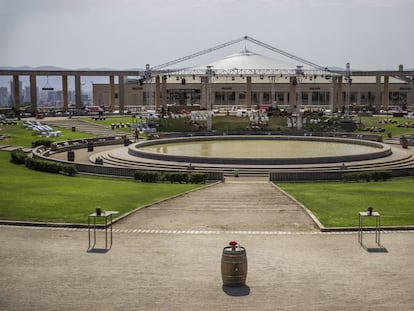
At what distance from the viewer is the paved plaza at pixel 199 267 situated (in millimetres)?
11766

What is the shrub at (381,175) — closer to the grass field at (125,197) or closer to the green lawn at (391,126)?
the grass field at (125,197)

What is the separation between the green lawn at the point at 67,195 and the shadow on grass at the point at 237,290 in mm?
7335

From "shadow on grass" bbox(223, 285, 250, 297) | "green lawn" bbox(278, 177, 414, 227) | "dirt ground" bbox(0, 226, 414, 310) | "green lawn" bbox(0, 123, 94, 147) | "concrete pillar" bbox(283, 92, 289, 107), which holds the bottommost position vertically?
"shadow on grass" bbox(223, 285, 250, 297)

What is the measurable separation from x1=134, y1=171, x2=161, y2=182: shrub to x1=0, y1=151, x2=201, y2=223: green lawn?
0.48m

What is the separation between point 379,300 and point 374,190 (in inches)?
547

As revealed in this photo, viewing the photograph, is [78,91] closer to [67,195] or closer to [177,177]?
[177,177]

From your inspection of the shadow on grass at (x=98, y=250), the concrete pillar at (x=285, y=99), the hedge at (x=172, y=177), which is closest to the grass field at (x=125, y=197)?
the hedge at (x=172, y=177)

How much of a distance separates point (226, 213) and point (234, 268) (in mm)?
7801

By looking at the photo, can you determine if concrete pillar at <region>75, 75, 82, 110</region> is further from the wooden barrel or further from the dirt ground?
the wooden barrel

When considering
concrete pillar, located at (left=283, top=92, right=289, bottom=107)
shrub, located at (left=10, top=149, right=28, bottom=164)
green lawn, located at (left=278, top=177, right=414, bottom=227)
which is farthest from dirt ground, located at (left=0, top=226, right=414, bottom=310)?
concrete pillar, located at (left=283, top=92, right=289, bottom=107)

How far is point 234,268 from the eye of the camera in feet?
41.2

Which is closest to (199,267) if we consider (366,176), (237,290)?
(237,290)

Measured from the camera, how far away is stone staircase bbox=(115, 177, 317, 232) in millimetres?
18156

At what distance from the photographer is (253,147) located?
143ft
